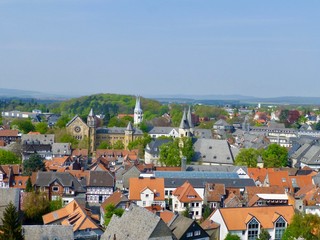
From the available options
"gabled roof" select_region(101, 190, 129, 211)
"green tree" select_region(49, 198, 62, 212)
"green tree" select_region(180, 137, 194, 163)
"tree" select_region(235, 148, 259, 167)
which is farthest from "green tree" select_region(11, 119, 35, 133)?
"gabled roof" select_region(101, 190, 129, 211)

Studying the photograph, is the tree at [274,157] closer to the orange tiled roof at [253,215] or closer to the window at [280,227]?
the orange tiled roof at [253,215]

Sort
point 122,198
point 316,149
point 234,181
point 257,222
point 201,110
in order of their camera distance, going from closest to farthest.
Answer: point 257,222
point 122,198
point 234,181
point 316,149
point 201,110

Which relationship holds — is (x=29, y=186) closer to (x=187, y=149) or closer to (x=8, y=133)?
(x=187, y=149)

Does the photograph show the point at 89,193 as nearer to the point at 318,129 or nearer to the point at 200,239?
the point at 200,239

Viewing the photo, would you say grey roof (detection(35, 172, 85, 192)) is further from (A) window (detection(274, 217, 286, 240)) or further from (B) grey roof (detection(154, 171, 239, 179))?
(A) window (detection(274, 217, 286, 240))

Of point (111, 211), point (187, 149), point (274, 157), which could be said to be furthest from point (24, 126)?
point (111, 211)

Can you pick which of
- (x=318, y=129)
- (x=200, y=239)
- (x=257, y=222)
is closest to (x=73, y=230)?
(x=200, y=239)
